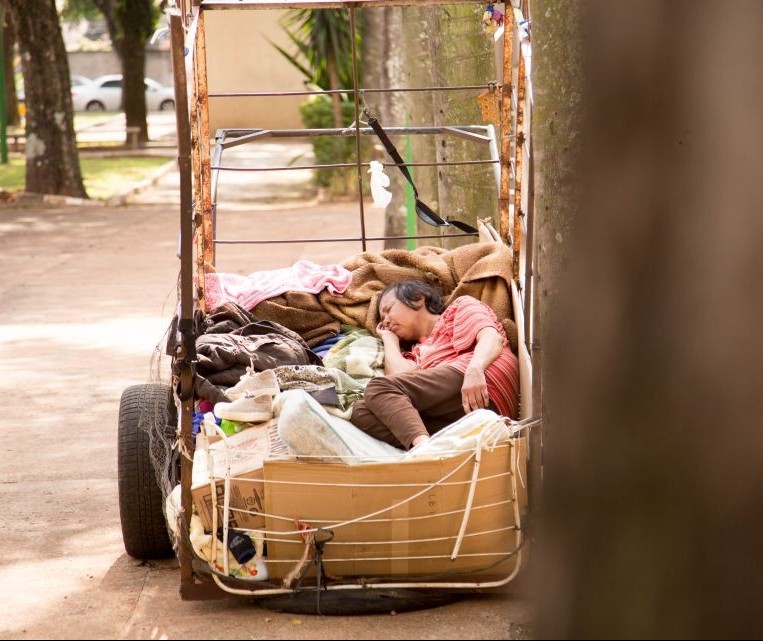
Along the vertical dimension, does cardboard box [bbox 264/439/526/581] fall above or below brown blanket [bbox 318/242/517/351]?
below

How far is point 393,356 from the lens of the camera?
14.4ft

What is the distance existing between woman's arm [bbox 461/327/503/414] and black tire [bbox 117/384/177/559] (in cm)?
100

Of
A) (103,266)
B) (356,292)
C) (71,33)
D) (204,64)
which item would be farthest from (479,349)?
(71,33)

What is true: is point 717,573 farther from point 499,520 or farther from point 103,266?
point 103,266

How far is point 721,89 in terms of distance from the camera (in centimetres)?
182

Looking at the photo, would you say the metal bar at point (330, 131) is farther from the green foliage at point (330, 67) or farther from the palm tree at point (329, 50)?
the palm tree at point (329, 50)

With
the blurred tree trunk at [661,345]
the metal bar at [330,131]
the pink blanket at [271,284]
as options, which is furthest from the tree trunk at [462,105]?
the blurred tree trunk at [661,345]

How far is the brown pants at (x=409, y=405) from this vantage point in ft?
12.0

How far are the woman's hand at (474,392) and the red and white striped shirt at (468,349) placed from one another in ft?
0.32

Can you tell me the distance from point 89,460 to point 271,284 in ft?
3.99

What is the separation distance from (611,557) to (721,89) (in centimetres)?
76

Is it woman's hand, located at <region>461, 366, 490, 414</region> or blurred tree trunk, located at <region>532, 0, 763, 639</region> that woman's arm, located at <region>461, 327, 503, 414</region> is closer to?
woman's hand, located at <region>461, 366, 490, 414</region>

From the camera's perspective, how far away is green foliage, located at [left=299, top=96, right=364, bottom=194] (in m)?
16.6

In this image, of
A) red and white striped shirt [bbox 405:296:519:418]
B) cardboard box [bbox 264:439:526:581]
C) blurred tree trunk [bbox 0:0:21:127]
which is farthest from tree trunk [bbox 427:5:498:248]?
blurred tree trunk [bbox 0:0:21:127]
